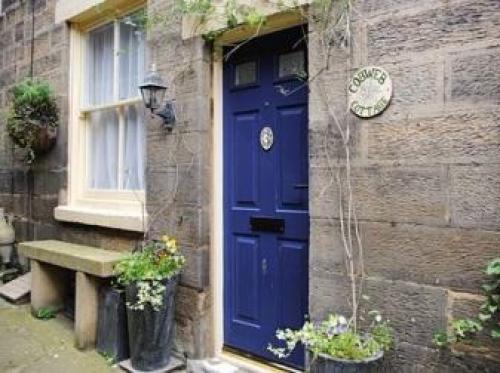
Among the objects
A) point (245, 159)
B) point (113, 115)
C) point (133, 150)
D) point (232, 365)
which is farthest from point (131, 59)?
point (232, 365)

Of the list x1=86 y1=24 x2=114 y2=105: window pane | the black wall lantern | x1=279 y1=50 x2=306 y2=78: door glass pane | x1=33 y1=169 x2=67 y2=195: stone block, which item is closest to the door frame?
the black wall lantern

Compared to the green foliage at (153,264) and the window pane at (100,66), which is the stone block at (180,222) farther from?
the window pane at (100,66)

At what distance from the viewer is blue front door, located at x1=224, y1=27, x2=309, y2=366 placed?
319 centimetres

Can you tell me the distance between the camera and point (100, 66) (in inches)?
194

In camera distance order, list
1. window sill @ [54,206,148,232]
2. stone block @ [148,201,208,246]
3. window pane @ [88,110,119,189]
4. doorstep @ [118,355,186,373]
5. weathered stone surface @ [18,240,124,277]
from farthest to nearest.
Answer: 1. window pane @ [88,110,119,189]
2. window sill @ [54,206,148,232]
3. weathered stone surface @ [18,240,124,277]
4. stone block @ [148,201,208,246]
5. doorstep @ [118,355,186,373]

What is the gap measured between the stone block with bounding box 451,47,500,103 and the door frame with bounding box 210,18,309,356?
1836 mm

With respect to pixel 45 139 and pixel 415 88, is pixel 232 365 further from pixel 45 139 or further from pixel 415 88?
pixel 45 139

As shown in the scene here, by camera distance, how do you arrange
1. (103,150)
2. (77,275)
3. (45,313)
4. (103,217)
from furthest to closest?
(103,150) → (45,313) → (103,217) → (77,275)

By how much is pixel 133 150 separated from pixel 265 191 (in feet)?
5.49

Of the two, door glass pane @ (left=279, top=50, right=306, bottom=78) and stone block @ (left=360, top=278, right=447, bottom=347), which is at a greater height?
door glass pane @ (left=279, top=50, right=306, bottom=78)

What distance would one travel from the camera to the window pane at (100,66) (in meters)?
4.78

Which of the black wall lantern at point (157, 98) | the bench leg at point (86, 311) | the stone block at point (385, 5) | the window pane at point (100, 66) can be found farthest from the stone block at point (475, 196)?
the window pane at point (100, 66)

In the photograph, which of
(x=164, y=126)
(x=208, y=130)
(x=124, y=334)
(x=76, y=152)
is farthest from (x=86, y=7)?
(x=124, y=334)

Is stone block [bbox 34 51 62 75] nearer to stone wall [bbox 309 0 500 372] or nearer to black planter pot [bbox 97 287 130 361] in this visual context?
black planter pot [bbox 97 287 130 361]
